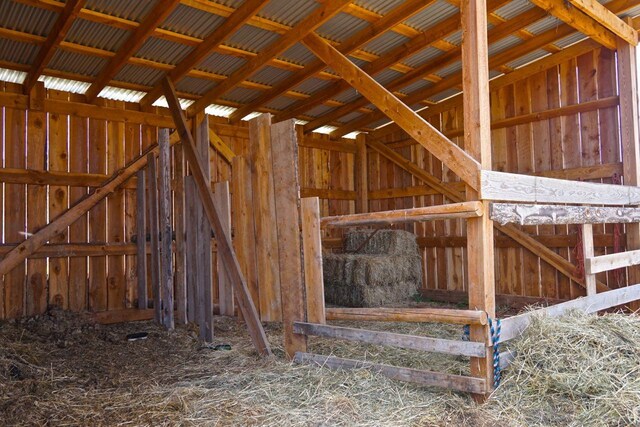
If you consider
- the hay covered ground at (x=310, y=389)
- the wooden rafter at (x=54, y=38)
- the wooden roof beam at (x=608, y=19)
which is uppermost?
the wooden roof beam at (x=608, y=19)

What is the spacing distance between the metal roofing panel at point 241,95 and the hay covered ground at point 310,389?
13.9 ft

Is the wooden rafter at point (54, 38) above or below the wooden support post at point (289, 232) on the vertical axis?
above

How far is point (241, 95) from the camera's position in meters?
8.06

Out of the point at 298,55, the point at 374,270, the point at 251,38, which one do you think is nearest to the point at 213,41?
the point at 251,38

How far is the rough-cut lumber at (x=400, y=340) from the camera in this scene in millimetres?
3721

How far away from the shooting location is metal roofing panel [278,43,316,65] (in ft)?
22.1

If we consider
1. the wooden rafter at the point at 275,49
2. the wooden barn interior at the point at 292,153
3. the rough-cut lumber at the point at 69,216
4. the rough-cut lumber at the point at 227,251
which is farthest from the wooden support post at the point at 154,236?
the wooden rafter at the point at 275,49

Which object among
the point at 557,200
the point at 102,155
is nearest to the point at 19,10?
the point at 102,155

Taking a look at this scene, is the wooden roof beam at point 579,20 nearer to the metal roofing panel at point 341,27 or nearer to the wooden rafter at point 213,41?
the metal roofing panel at point 341,27

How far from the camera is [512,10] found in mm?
6418

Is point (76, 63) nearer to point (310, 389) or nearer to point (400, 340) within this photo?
point (310, 389)

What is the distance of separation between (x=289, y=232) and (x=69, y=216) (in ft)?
10.3


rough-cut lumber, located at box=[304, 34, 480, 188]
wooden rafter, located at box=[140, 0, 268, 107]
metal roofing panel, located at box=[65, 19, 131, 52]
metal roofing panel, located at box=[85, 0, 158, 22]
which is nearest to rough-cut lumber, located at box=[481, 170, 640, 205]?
rough-cut lumber, located at box=[304, 34, 480, 188]

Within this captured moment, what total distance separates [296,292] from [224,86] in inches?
146
